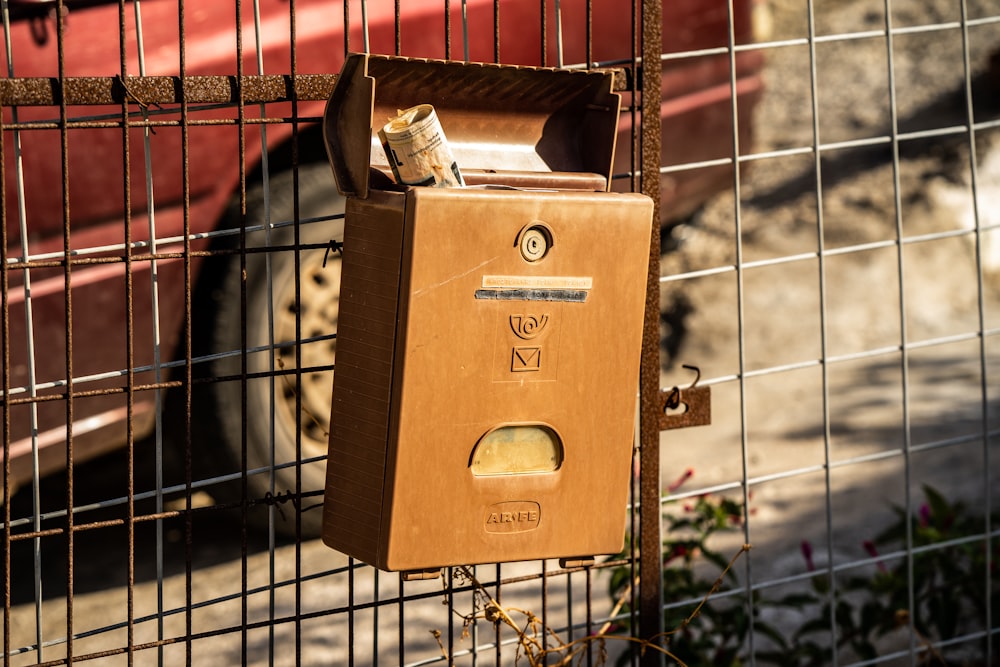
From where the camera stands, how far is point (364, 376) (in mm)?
1715

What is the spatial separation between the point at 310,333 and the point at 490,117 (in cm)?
136

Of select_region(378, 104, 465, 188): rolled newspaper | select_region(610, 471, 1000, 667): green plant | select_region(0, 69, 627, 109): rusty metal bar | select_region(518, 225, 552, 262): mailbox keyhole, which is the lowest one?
select_region(610, 471, 1000, 667): green plant

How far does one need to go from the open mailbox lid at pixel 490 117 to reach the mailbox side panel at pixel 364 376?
0.07 metres

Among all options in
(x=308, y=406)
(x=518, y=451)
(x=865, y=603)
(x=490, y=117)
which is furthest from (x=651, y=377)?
(x=308, y=406)

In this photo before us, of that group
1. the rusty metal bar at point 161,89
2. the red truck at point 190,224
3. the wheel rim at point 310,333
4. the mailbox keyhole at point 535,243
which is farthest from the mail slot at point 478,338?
the wheel rim at point 310,333

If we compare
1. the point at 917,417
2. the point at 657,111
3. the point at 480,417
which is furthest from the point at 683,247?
the point at 480,417

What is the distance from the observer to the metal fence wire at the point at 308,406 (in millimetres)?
1818

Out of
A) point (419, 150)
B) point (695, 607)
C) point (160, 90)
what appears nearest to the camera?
point (419, 150)

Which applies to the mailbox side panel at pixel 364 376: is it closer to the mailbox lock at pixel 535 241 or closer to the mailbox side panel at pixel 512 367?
the mailbox side panel at pixel 512 367

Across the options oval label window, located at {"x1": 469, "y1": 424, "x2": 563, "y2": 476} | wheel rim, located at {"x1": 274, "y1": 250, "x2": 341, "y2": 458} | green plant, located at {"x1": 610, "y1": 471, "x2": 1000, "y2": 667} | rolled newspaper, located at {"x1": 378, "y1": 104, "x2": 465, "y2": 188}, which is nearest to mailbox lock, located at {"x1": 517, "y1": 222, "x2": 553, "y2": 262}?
rolled newspaper, located at {"x1": 378, "y1": 104, "x2": 465, "y2": 188}

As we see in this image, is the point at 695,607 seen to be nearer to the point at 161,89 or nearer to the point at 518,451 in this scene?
the point at 518,451

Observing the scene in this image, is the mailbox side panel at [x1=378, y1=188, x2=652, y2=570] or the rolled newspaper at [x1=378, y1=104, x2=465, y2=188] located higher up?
the rolled newspaper at [x1=378, y1=104, x2=465, y2=188]

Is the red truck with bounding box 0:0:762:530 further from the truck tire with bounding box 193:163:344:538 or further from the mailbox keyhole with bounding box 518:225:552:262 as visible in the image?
the mailbox keyhole with bounding box 518:225:552:262

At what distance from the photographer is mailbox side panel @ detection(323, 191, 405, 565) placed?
5.45 ft
